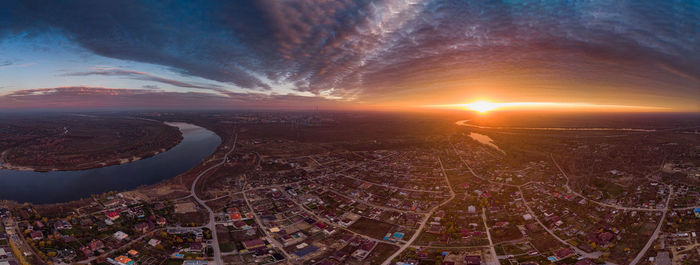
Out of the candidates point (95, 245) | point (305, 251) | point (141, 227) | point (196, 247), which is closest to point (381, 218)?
point (305, 251)

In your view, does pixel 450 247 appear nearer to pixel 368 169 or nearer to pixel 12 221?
pixel 368 169

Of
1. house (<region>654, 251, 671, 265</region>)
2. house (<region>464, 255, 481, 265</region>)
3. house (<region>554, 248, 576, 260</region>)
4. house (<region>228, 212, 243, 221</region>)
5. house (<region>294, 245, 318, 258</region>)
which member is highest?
house (<region>654, 251, 671, 265</region>)

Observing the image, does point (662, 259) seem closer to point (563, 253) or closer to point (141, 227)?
point (563, 253)

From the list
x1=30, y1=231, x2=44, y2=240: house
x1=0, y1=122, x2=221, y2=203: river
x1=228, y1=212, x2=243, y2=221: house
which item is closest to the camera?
x1=30, y1=231, x2=44, y2=240: house

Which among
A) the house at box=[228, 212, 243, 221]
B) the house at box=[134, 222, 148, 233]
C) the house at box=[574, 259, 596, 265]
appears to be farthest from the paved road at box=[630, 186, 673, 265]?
the house at box=[134, 222, 148, 233]

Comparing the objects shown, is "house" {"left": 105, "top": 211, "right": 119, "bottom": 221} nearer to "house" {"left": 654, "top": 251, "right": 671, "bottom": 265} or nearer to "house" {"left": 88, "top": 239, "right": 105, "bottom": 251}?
"house" {"left": 88, "top": 239, "right": 105, "bottom": 251}

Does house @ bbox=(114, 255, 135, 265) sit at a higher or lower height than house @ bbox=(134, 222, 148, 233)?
lower

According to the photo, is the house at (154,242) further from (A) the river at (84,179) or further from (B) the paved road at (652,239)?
(B) the paved road at (652,239)

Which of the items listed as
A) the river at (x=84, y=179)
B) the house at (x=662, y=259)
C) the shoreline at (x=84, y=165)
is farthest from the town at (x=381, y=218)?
the shoreline at (x=84, y=165)

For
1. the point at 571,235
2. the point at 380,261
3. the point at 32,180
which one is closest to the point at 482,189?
the point at 571,235
